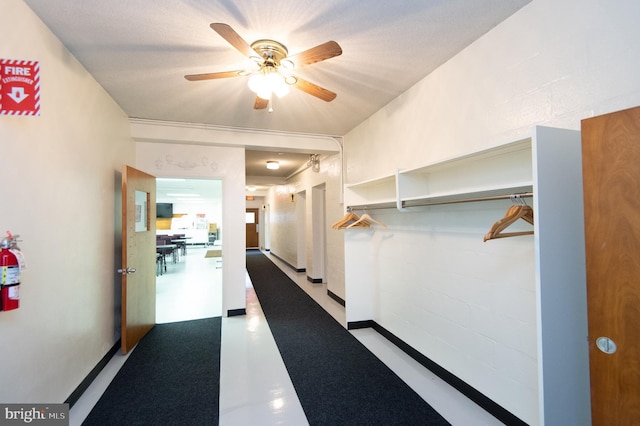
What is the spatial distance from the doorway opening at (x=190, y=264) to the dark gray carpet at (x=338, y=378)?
141 cm

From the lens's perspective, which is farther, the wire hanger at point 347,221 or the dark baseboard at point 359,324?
the dark baseboard at point 359,324

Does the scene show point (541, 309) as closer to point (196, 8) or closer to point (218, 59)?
point (196, 8)

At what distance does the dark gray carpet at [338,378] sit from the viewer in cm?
198

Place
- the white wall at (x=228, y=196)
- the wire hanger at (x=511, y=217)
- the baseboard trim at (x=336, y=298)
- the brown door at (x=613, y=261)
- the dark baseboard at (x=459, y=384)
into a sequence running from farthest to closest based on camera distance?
the baseboard trim at (x=336, y=298) < the white wall at (x=228, y=196) < the dark baseboard at (x=459, y=384) < the wire hanger at (x=511, y=217) < the brown door at (x=613, y=261)

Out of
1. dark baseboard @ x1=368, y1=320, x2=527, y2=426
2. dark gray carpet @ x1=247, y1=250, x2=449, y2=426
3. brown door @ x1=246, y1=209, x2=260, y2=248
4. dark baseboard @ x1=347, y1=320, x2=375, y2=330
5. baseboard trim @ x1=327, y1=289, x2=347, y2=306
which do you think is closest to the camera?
dark baseboard @ x1=368, y1=320, x2=527, y2=426

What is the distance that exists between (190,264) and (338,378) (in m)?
7.84

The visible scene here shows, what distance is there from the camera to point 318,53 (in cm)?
169

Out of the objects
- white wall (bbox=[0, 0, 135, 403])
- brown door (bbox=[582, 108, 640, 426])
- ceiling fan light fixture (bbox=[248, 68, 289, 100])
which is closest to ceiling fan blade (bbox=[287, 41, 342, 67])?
ceiling fan light fixture (bbox=[248, 68, 289, 100])

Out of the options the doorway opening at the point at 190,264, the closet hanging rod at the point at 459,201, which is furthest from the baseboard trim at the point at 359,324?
the doorway opening at the point at 190,264

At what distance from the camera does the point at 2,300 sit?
4.54 ft

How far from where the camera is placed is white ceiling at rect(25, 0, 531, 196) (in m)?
1.70

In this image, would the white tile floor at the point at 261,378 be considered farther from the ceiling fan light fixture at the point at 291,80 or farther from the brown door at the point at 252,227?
the brown door at the point at 252,227

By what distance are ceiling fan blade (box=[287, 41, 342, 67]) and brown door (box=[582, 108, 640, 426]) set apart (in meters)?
1.26

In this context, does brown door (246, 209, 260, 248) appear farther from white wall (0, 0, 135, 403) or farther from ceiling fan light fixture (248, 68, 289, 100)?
ceiling fan light fixture (248, 68, 289, 100)
